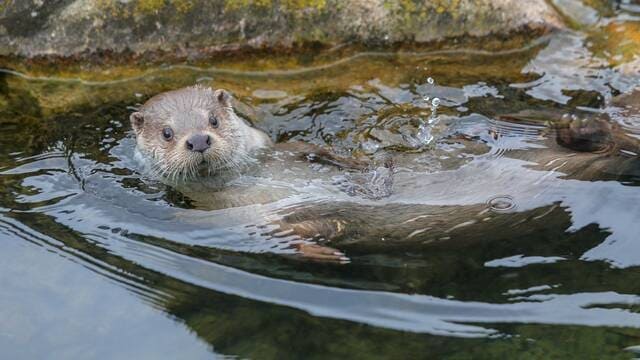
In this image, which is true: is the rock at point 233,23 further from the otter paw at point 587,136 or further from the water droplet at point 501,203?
the water droplet at point 501,203

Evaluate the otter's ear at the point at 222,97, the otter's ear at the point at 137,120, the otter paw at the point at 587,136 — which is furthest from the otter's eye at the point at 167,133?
the otter paw at the point at 587,136

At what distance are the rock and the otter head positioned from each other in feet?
2.60

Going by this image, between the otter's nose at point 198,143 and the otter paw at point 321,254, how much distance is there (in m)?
0.71

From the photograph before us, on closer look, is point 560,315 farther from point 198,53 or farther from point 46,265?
point 198,53

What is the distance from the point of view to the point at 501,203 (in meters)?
3.97

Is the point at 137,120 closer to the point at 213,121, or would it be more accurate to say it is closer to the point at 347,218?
the point at 213,121

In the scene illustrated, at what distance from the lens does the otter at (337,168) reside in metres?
3.98

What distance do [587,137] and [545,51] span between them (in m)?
1.11

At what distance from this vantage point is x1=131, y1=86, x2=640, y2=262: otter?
3.98 meters

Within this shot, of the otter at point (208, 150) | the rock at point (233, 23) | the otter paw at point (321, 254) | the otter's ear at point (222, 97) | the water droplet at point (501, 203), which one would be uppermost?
the rock at point (233, 23)

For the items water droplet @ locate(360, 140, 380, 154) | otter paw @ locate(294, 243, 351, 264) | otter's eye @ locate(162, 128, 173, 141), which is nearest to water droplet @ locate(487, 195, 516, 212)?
otter paw @ locate(294, 243, 351, 264)

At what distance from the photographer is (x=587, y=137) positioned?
4305mm

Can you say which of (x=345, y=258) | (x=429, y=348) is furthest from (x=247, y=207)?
(x=429, y=348)

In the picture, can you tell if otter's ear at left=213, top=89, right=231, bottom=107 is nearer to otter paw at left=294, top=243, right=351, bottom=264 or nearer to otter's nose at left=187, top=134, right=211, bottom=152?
otter's nose at left=187, top=134, right=211, bottom=152
